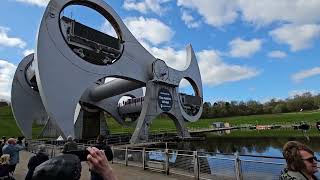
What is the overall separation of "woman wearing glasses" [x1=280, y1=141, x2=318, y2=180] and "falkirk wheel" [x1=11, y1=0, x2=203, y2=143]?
30806 mm

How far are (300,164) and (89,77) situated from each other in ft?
111

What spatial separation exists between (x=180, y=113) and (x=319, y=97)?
9066 cm

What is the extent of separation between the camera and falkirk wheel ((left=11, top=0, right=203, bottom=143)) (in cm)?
3253

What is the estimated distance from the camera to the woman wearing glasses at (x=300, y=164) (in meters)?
2.85

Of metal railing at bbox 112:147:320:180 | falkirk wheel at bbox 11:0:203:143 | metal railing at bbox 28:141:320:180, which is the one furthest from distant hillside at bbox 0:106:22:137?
metal railing at bbox 112:147:320:180

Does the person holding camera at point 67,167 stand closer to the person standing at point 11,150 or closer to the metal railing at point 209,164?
the metal railing at point 209,164

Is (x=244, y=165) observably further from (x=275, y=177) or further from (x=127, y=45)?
(x=127, y=45)

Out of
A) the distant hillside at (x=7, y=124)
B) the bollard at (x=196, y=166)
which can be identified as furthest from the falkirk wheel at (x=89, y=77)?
A: the bollard at (x=196, y=166)

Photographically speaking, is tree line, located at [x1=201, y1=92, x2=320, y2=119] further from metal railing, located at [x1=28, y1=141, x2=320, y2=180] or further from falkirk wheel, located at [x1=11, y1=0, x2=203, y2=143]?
metal railing, located at [x1=28, y1=141, x2=320, y2=180]

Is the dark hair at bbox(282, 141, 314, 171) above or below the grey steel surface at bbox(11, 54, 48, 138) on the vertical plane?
below

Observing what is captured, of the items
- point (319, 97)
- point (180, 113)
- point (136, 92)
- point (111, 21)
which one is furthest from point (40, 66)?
point (319, 97)

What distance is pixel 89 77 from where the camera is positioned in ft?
117

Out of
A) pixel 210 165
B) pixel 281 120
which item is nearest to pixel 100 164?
pixel 210 165

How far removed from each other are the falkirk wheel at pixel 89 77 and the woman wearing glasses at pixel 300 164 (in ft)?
101
